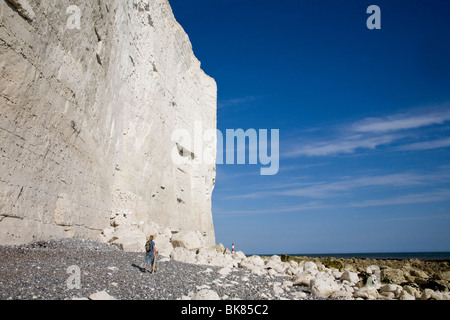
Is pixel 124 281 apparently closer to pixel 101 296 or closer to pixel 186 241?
pixel 101 296

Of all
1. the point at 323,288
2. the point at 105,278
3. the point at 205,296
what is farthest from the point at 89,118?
the point at 323,288

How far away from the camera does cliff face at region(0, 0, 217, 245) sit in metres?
7.11

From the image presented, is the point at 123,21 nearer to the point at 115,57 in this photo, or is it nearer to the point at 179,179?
the point at 115,57

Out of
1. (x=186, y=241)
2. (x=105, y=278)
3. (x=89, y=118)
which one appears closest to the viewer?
(x=105, y=278)

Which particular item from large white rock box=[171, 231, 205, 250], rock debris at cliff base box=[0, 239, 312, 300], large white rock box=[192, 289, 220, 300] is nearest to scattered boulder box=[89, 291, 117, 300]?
rock debris at cliff base box=[0, 239, 312, 300]

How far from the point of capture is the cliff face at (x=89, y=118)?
23.3ft

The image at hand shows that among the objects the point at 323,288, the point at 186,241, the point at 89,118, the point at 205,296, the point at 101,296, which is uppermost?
the point at 89,118

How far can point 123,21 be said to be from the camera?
47.9 feet

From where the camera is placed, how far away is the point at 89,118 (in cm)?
1130

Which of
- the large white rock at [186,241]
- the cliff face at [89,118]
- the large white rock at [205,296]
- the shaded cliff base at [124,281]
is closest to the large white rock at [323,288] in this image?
the shaded cliff base at [124,281]

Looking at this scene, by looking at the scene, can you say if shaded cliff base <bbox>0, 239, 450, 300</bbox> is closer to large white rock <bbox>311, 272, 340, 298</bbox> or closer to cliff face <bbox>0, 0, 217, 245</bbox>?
large white rock <bbox>311, 272, 340, 298</bbox>

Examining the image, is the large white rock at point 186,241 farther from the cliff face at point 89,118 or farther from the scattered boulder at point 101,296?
the scattered boulder at point 101,296
